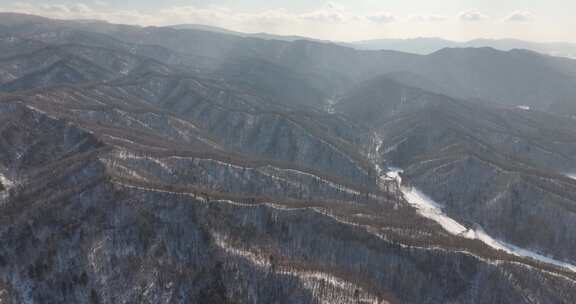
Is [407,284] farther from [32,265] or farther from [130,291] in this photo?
[32,265]

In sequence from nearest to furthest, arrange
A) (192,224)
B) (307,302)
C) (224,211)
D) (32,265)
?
(307,302), (32,265), (192,224), (224,211)

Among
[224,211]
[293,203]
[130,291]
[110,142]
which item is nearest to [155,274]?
[130,291]

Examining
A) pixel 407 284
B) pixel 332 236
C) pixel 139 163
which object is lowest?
pixel 407 284

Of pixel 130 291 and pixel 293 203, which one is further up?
pixel 293 203

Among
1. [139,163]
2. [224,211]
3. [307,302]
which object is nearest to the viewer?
[307,302]

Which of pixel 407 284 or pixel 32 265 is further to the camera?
pixel 407 284

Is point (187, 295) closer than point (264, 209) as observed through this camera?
Yes

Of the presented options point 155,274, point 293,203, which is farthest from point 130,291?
point 293,203

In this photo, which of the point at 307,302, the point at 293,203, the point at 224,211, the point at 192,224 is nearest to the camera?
the point at 307,302

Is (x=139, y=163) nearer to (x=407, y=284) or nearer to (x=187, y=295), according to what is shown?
(x=187, y=295)
